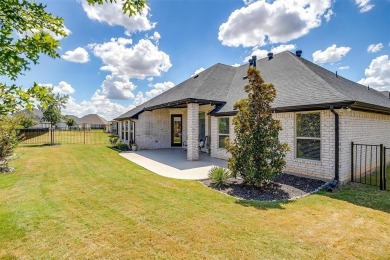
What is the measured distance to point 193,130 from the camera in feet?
38.0

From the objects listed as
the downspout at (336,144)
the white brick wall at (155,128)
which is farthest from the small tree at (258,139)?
the white brick wall at (155,128)

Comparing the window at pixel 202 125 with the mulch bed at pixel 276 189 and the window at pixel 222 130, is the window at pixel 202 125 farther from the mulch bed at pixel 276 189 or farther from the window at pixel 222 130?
the mulch bed at pixel 276 189

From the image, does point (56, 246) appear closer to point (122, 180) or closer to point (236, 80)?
point (122, 180)

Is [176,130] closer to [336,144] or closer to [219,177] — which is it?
[219,177]

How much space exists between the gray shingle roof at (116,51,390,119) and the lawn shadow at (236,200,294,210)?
3.92 m

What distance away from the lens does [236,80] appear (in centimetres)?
1505

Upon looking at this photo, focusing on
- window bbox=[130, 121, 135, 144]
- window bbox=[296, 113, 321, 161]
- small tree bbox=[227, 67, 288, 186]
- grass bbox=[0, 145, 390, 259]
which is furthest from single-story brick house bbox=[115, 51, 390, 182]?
window bbox=[130, 121, 135, 144]

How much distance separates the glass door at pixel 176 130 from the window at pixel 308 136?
11.3m

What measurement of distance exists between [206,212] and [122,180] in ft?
13.5

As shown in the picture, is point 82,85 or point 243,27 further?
point 82,85

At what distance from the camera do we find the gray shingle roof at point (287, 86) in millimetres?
8109

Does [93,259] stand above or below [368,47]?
below

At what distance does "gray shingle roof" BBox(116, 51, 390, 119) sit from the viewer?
8.11 metres

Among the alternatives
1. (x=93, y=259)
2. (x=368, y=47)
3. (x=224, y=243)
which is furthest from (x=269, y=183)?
(x=368, y=47)
